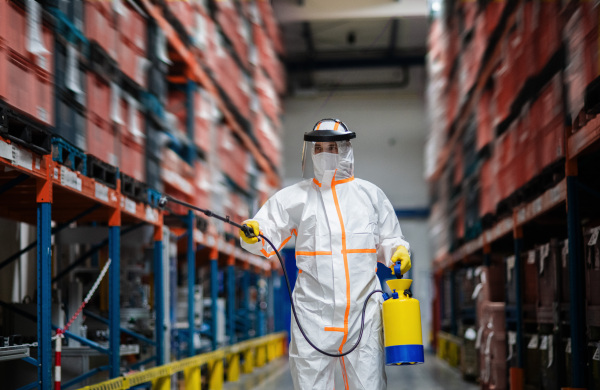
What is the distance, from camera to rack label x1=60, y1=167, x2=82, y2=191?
467cm

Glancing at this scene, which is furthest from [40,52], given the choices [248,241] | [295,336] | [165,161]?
[165,161]

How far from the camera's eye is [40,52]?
453cm

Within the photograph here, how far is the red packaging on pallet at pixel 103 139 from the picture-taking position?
5586mm

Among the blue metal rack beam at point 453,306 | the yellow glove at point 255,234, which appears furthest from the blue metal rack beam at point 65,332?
the blue metal rack beam at point 453,306

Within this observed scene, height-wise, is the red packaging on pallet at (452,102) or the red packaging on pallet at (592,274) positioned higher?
the red packaging on pallet at (452,102)

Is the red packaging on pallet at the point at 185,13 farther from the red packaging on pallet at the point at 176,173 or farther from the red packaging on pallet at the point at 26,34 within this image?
the red packaging on pallet at the point at 26,34

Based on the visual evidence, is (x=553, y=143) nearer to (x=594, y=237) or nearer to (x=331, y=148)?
(x=594, y=237)

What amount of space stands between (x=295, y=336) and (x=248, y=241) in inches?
20.6

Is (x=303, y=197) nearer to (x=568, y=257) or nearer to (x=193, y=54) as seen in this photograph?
(x=568, y=257)

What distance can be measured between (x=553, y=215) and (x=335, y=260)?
3.47 meters

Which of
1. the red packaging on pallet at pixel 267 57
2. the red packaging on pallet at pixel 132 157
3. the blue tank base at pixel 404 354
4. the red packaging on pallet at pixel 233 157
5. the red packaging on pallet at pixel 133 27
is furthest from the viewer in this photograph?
the red packaging on pallet at pixel 267 57

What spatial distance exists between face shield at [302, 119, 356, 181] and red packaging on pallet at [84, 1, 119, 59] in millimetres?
2393

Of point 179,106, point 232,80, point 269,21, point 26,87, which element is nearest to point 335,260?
point 26,87

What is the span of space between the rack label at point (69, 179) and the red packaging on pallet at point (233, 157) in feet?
21.0
